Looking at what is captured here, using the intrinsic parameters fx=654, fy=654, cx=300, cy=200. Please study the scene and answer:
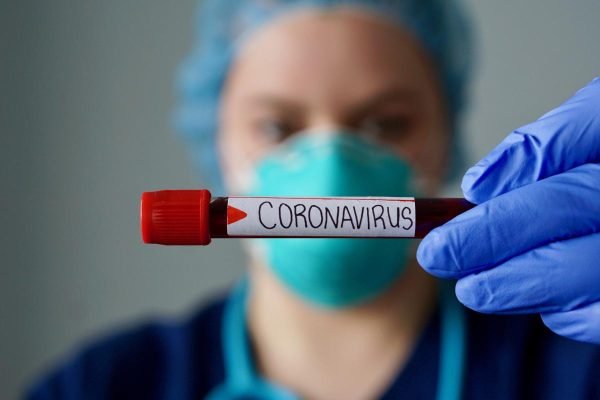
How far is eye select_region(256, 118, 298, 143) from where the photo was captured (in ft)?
2.97

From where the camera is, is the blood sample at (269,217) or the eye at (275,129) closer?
the blood sample at (269,217)

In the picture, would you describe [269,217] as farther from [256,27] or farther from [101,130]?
[101,130]

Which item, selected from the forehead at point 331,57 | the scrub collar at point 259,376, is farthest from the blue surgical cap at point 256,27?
the scrub collar at point 259,376

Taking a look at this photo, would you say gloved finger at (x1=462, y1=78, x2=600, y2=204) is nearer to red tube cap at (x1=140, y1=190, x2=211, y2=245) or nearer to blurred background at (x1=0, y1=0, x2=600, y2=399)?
red tube cap at (x1=140, y1=190, x2=211, y2=245)

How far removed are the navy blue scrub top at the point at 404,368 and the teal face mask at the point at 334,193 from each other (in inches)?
5.9

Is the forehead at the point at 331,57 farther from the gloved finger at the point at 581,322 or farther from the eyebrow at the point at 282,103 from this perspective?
the gloved finger at the point at 581,322

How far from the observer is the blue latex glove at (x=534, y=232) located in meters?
0.54

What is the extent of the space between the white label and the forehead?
1.23ft

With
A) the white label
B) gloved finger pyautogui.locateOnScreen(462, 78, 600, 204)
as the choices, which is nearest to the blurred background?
gloved finger pyautogui.locateOnScreen(462, 78, 600, 204)

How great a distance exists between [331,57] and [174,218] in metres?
0.42

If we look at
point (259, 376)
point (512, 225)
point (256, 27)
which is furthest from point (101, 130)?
point (512, 225)

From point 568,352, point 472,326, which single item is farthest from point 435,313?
point 568,352

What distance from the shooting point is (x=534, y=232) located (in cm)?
55

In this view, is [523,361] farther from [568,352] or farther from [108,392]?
[108,392]
